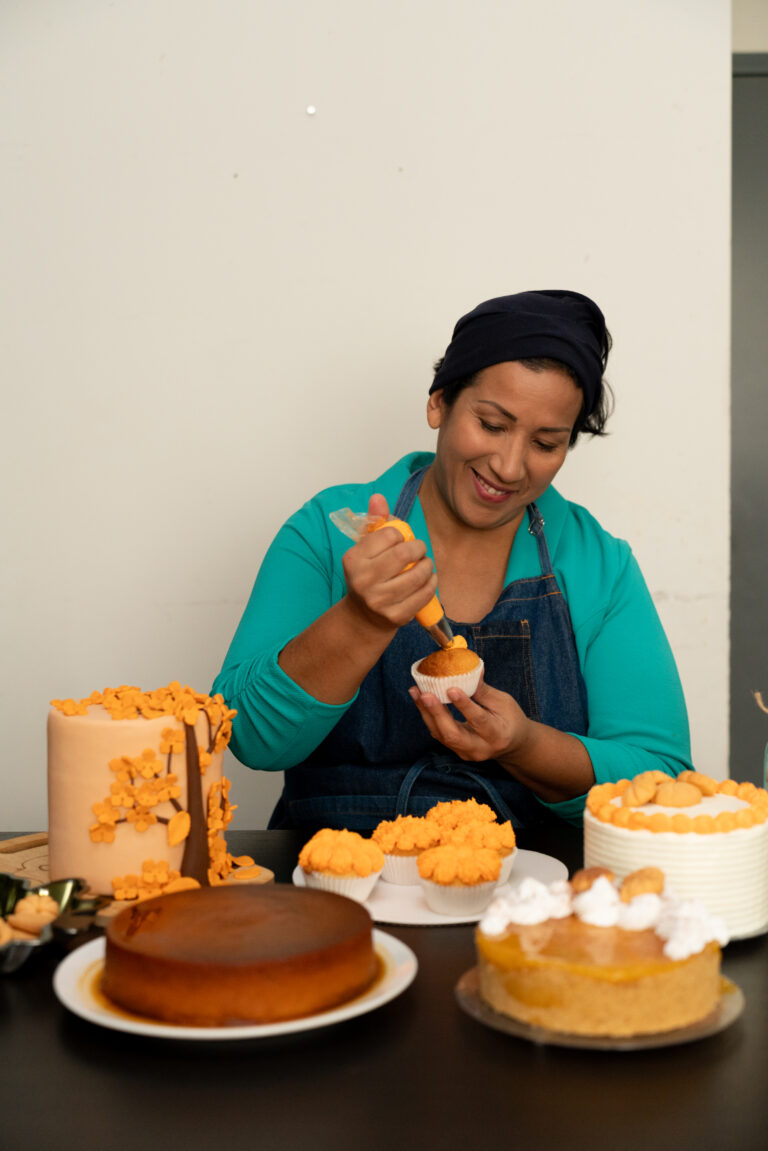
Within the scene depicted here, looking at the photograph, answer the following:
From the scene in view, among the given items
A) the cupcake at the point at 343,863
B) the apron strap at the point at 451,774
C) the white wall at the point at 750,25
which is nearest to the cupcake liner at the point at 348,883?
the cupcake at the point at 343,863

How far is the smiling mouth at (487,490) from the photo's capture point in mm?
1768

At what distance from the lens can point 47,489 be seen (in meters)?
2.54

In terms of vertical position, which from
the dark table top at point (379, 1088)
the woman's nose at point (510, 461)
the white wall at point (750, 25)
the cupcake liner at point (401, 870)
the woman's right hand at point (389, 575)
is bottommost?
the dark table top at point (379, 1088)

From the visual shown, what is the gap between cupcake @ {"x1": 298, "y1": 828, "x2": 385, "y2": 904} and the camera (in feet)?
3.52

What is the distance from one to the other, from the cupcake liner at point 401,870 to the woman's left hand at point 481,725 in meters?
0.27

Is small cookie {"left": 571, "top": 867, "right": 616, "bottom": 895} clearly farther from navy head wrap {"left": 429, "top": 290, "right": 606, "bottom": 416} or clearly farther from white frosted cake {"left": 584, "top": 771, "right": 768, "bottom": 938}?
navy head wrap {"left": 429, "top": 290, "right": 606, "bottom": 416}

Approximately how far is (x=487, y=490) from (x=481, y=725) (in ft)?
1.58

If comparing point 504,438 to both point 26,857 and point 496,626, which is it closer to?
point 496,626

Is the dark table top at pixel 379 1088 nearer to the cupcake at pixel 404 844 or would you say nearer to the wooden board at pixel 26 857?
the cupcake at pixel 404 844

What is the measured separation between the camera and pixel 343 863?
1.07 meters

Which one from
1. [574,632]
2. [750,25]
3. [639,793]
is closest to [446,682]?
[639,793]

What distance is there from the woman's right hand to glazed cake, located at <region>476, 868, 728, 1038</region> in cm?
53

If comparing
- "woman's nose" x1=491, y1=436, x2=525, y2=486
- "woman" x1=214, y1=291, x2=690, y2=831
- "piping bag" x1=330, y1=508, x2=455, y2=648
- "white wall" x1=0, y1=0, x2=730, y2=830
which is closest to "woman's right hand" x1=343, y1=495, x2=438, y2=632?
"piping bag" x1=330, y1=508, x2=455, y2=648

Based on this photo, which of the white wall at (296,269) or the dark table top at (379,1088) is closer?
the dark table top at (379,1088)
